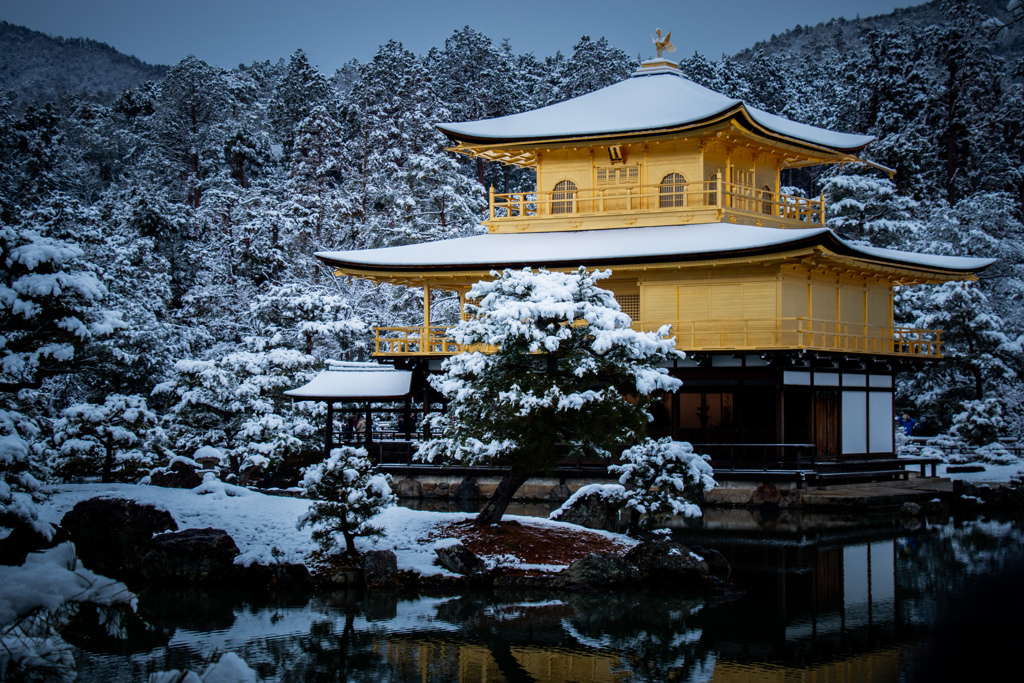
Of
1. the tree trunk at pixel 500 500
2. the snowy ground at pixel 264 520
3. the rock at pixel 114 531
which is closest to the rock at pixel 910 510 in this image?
the snowy ground at pixel 264 520

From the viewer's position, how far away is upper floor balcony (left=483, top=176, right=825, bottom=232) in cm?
2891

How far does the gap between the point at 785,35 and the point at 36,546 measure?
117 m

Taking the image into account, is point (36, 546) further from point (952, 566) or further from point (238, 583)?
point (952, 566)

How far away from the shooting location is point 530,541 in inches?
636

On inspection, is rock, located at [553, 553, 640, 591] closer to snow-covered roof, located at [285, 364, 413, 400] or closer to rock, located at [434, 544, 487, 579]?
rock, located at [434, 544, 487, 579]

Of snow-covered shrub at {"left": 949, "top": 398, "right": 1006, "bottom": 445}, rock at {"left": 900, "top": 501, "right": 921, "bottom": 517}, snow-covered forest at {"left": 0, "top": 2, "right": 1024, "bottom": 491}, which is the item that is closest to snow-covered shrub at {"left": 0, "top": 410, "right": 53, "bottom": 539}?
snow-covered forest at {"left": 0, "top": 2, "right": 1024, "bottom": 491}

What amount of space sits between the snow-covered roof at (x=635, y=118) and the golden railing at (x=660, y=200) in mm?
1906

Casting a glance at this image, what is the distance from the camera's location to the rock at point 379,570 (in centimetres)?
1473

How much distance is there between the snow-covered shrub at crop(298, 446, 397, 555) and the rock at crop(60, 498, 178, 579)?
8.67 ft

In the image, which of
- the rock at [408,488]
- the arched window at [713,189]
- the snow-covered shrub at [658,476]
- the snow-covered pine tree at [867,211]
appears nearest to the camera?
the snow-covered shrub at [658,476]

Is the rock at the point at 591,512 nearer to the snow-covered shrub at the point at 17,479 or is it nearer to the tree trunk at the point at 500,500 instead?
the tree trunk at the point at 500,500

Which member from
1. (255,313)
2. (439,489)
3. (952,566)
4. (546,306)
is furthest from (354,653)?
(255,313)

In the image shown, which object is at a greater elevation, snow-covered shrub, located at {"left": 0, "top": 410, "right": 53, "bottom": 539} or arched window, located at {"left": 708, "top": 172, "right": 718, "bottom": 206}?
arched window, located at {"left": 708, "top": 172, "right": 718, "bottom": 206}

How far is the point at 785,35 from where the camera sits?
368ft
